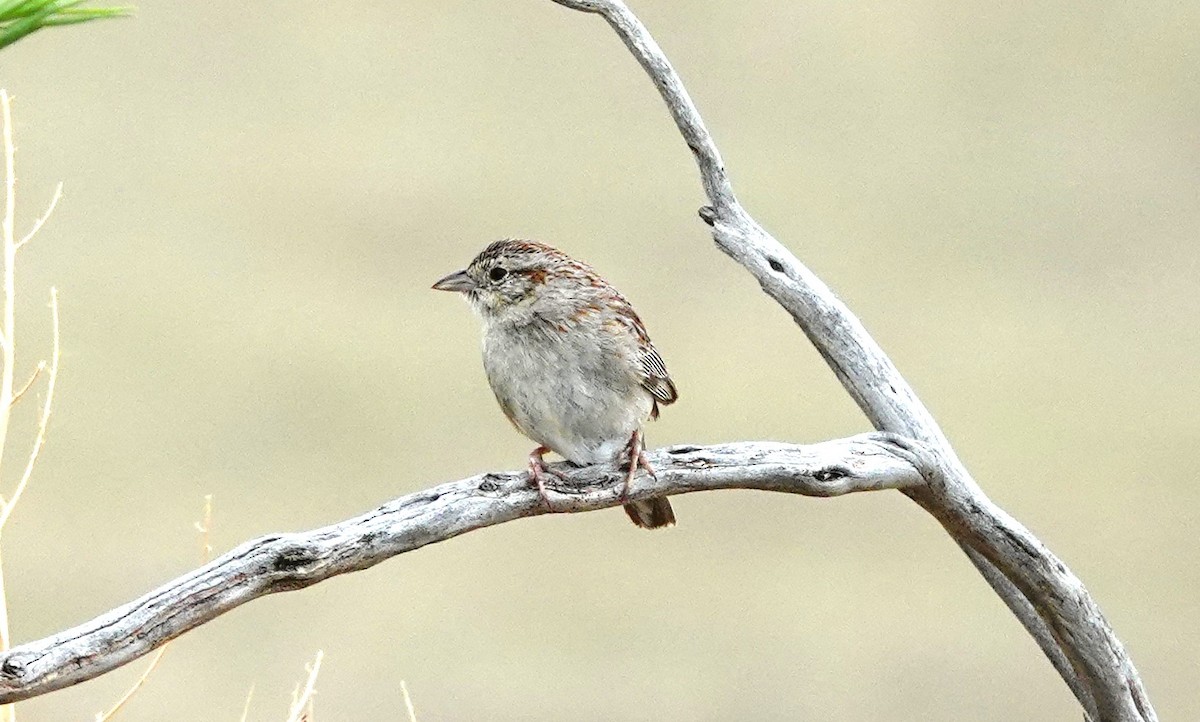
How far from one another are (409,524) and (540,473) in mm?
321

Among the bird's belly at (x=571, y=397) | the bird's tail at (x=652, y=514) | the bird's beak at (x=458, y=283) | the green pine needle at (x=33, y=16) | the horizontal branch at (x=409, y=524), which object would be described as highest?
the bird's beak at (x=458, y=283)

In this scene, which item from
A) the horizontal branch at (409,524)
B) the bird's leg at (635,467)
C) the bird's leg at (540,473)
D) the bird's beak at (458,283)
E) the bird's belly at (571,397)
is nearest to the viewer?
the horizontal branch at (409,524)

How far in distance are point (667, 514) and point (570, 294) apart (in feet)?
1.65

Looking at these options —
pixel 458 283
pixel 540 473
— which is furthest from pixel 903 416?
pixel 458 283

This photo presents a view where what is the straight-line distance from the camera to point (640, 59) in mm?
2908

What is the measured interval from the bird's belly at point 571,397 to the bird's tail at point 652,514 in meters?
0.13

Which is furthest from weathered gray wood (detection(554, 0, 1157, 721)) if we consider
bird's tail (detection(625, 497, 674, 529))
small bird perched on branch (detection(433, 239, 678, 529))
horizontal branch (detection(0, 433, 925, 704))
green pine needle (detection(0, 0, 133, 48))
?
green pine needle (detection(0, 0, 133, 48))

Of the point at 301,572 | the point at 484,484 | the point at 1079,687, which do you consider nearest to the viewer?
the point at 301,572

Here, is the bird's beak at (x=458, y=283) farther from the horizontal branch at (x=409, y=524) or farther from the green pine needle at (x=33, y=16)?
the green pine needle at (x=33, y=16)

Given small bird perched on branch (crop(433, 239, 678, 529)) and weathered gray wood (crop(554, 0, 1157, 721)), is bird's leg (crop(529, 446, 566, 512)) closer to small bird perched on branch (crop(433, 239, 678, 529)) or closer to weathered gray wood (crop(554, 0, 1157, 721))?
small bird perched on branch (crop(433, 239, 678, 529))

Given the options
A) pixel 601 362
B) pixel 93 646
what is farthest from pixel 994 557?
pixel 93 646

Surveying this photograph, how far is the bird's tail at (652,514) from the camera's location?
9.74 ft

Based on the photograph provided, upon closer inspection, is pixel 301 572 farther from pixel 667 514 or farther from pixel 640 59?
pixel 640 59

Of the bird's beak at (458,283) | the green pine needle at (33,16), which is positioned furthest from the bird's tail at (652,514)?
the green pine needle at (33,16)
